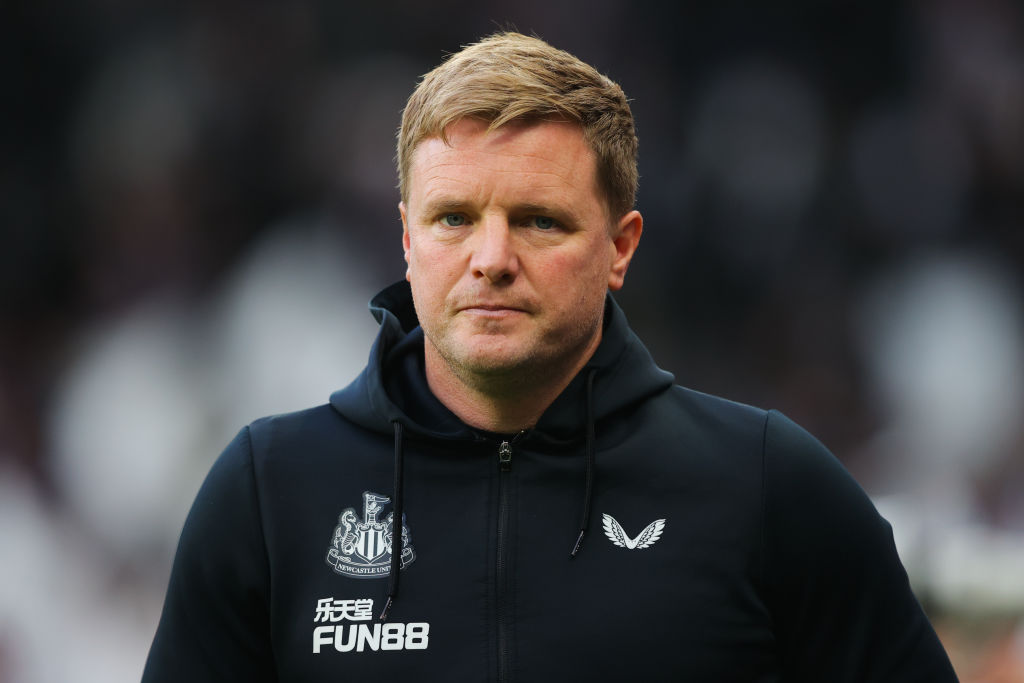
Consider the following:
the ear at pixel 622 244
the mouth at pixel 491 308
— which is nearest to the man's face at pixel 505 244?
the mouth at pixel 491 308

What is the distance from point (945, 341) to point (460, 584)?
Answer: 4.29m

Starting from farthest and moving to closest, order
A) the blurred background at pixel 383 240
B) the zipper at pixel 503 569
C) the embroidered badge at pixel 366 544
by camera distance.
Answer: the blurred background at pixel 383 240 → the embroidered badge at pixel 366 544 → the zipper at pixel 503 569

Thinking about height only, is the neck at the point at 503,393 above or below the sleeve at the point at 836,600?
above

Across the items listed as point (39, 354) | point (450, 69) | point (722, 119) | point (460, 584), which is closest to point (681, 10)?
point (722, 119)

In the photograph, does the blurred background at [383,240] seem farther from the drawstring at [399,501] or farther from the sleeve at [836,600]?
the drawstring at [399,501]

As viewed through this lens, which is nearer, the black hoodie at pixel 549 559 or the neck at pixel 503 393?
the black hoodie at pixel 549 559

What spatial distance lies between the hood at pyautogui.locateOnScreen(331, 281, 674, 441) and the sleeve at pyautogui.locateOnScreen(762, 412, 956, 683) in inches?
12.6

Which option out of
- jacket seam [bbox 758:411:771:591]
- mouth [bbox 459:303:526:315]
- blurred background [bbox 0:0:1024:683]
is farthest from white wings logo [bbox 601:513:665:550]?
blurred background [bbox 0:0:1024:683]

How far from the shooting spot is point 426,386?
7.74 feet

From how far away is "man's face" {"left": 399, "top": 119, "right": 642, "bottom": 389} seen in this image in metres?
2.10

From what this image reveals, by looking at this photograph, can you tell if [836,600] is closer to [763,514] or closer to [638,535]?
[763,514]

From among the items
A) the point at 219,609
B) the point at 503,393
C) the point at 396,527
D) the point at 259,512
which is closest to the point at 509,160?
the point at 503,393

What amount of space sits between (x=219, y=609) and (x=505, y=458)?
0.57 metres

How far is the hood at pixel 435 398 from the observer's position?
224 cm
